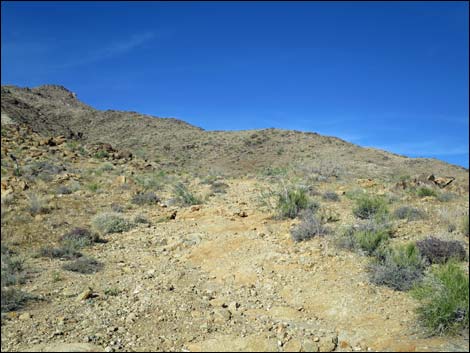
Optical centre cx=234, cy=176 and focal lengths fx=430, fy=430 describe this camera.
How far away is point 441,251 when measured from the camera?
7.25 metres

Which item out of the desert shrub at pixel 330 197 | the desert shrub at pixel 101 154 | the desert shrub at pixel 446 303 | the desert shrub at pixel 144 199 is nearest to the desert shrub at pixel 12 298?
the desert shrub at pixel 446 303

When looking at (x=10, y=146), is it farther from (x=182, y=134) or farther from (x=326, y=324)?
(x=182, y=134)

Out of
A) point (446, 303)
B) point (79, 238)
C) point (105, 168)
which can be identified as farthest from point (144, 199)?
point (446, 303)

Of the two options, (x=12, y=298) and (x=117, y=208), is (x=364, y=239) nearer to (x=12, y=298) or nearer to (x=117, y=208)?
(x=12, y=298)

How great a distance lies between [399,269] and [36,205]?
8.06 metres

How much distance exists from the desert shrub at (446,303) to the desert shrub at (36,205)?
8443 mm

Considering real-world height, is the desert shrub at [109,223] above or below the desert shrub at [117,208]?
below

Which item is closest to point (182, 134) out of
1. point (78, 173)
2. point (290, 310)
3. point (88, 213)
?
point (78, 173)

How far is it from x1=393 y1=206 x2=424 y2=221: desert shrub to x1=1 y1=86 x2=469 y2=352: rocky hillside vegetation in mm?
33

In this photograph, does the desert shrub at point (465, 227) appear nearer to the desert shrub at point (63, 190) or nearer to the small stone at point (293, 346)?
the small stone at point (293, 346)

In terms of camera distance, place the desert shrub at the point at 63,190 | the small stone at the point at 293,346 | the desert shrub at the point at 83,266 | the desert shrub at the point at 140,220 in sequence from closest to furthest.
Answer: the small stone at the point at 293,346
the desert shrub at the point at 83,266
the desert shrub at the point at 140,220
the desert shrub at the point at 63,190

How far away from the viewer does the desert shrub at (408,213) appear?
1029 centimetres

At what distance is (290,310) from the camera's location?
596 centimetres

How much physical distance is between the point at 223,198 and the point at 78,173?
572 centimetres
